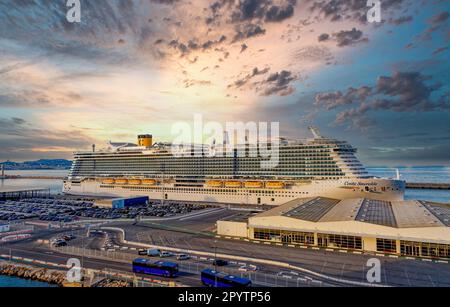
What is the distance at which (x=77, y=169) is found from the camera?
9200 cm

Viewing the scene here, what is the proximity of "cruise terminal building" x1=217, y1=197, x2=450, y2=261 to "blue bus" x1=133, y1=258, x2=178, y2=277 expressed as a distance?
1349cm

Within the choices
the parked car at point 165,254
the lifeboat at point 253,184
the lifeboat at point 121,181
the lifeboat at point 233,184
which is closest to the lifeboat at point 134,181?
the lifeboat at point 121,181

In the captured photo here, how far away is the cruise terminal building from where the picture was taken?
91.8 ft

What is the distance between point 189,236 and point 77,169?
66.6 m

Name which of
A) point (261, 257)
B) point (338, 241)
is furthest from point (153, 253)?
point (338, 241)

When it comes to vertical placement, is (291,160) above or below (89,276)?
above

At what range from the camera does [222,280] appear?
21.3 metres

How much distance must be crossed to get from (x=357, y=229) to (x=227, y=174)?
39419 millimetres

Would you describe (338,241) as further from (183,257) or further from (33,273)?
(33,273)

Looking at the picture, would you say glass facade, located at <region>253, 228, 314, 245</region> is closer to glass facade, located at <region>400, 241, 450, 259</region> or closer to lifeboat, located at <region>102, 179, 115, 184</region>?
glass facade, located at <region>400, 241, 450, 259</region>

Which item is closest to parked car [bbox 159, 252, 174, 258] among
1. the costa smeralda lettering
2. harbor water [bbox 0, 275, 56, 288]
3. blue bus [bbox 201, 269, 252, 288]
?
blue bus [bbox 201, 269, 252, 288]
